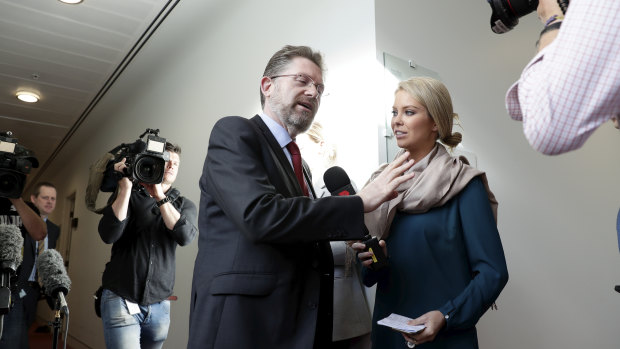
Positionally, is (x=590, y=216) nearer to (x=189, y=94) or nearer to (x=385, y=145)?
(x=385, y=145)

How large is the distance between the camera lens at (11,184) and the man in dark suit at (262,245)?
5.89 ft

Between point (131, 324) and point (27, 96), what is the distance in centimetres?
476

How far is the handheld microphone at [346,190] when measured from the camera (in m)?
1.48

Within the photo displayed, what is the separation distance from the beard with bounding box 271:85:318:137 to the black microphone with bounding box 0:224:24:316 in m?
1.69

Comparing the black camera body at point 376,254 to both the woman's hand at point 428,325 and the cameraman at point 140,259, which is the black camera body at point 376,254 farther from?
the cameraman at point 140,259

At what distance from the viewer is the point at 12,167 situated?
2656 mm

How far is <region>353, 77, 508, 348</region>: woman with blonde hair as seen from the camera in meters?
1.47

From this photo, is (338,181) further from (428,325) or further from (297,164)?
(428,325)

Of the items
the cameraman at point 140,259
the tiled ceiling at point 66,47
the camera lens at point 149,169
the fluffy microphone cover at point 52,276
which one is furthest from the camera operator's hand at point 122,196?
the tiled ceiling at point 66,47

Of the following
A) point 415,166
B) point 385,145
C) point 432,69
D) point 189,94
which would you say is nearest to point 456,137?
point 415,166

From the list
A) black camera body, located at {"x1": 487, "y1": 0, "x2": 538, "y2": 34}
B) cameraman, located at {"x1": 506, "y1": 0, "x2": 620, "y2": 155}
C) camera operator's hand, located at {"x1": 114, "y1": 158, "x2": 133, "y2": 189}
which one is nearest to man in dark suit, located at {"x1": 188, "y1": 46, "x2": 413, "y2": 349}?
black camera body, located at {"x1": 487, "y1": 0, "x2": 538, "y2": 34}

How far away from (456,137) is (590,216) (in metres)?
2.14

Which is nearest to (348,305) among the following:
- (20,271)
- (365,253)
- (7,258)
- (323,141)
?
(365,253)

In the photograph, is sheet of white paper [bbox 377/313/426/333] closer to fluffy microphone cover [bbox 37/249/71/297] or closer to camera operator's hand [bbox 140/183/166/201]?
camera operator's hand [bbox 140/183/166/201]
